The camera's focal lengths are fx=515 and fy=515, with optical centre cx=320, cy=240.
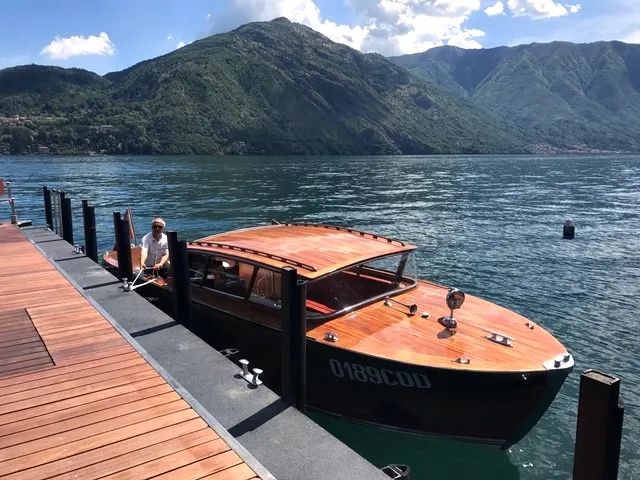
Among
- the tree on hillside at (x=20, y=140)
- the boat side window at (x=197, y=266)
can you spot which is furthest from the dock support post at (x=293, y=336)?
the tree on hillside at (x=20, y=140)

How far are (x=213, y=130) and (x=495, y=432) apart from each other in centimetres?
17233

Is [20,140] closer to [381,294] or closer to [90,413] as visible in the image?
[381,294]

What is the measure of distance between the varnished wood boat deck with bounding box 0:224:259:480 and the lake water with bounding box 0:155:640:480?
4265mm

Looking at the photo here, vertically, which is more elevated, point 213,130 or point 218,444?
point 213,130

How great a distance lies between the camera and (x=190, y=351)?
8.13m

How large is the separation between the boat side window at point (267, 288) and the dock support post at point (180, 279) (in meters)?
1.37

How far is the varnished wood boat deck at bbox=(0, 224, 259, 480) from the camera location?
4.84m

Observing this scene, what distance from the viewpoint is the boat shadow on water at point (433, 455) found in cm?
880

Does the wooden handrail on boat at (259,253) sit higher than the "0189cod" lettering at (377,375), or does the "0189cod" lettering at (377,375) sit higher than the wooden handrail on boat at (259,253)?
the wooden handrail on boat at (259,253)

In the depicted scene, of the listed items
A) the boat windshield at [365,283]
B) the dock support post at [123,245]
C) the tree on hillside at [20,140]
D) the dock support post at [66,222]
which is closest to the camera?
the boat windshield at [365,283]

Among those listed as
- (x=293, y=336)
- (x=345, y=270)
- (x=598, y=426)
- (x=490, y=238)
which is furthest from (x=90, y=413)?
(x=490, y=238)

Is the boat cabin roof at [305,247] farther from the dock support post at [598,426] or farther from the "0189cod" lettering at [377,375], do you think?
the dock support post at [598,426]

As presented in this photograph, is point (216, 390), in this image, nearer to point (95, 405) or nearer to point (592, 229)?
point (95, 405)

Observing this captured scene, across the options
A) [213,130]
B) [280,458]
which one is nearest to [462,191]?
[280,458]
